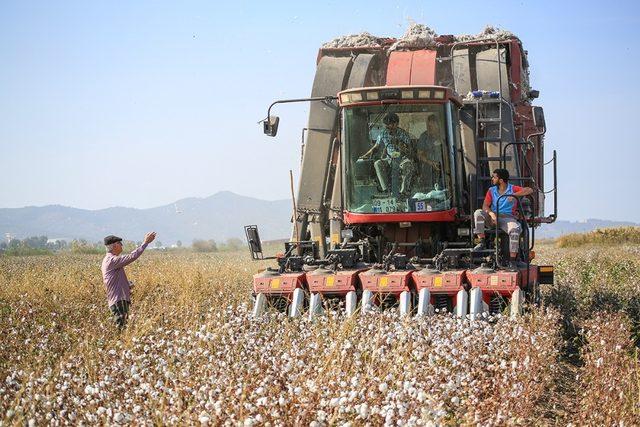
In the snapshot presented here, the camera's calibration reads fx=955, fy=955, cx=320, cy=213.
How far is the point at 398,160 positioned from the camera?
40.9 ft

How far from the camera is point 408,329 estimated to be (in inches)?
323

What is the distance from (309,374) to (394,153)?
20.4 feet

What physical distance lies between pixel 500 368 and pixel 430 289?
162 inches

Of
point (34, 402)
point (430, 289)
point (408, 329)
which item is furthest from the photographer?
point (430, 289)

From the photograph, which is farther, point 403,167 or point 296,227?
point 296,227

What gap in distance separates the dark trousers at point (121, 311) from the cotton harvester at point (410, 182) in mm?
1620

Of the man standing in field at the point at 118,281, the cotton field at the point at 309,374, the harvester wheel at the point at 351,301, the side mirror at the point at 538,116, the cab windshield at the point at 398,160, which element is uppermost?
the side mirror at the point at 538,116

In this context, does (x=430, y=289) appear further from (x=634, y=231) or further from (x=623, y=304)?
(x=634, y=231)

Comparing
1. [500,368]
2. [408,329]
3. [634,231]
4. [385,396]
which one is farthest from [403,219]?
[634,231]

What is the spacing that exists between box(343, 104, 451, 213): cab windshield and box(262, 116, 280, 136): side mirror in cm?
103

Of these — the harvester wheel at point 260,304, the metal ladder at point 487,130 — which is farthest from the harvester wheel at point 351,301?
the metal ladder at point 487,130

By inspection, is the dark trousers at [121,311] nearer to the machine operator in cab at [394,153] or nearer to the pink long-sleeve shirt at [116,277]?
the pink long-sleeve shirt at [116,277]

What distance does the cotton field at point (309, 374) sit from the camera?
5.66 meters

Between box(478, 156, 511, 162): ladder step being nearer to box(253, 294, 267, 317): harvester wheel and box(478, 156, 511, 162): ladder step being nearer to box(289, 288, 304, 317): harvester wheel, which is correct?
box(289, 288, 304, 317): harvester wheel
